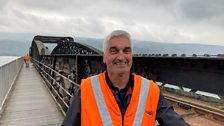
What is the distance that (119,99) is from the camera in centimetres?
202

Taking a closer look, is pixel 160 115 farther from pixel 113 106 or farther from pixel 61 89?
pixel 61 89

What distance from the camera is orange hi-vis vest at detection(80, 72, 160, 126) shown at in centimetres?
194

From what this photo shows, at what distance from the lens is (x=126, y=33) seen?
2.11 metres

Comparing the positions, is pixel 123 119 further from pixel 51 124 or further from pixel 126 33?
pixel 51 124

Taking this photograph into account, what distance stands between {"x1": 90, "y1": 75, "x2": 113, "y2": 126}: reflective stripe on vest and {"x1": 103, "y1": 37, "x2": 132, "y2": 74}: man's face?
0.48 ft

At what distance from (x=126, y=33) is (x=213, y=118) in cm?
613

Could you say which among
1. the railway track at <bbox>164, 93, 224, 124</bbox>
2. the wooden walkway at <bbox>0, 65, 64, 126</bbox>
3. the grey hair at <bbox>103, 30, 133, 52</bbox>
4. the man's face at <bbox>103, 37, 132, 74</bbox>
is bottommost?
the wooden walkway at <bbox>0, 65, 64, 126</bbox>

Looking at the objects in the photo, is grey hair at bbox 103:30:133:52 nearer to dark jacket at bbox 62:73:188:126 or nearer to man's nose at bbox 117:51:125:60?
man's nose at bbox 117:51:125:60

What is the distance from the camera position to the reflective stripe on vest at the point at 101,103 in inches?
76.0

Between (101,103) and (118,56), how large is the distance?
0.34 meters

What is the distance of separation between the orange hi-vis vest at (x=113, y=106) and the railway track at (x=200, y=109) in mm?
5656

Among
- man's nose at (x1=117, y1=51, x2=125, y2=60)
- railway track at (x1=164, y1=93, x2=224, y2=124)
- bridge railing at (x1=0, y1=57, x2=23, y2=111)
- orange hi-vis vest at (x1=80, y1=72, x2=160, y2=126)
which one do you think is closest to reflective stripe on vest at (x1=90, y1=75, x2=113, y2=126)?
orange hi-vis vest at (x1=80, y1=72, x2=160, y2=126)

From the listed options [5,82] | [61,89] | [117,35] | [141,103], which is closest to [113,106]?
[141,103]

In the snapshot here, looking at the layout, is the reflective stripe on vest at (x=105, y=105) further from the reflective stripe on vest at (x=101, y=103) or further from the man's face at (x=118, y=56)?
the man's face at (x=118, y=56)
